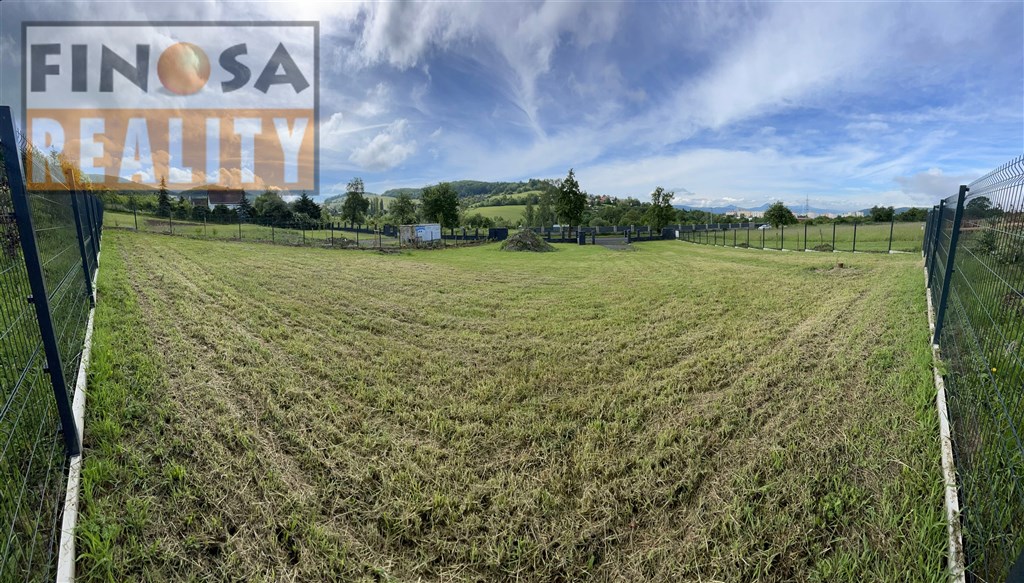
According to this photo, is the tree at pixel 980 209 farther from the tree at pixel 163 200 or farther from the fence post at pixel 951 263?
the tree at pixel 163 200

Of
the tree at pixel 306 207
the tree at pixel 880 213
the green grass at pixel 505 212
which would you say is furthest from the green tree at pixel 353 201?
the tree at pixel 880 213

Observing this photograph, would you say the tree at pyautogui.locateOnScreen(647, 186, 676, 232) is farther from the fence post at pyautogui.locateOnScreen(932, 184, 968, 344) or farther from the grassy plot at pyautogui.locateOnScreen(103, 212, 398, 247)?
the fence post at pyautogui.locateOnScreen(932, 184, 968, 344)

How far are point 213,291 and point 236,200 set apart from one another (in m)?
53.2

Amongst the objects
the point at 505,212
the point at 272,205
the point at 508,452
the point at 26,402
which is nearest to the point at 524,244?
the point at 508,452

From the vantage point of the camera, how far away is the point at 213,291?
7.26m

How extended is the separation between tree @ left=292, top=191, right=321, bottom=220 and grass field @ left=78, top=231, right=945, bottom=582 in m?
50.9

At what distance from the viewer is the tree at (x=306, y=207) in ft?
166

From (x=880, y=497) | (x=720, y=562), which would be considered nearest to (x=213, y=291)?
(x=720, y=562)

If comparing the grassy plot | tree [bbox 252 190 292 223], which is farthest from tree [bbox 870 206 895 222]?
tree [bbox 252 190 292 223]

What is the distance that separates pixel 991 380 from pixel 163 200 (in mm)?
48580

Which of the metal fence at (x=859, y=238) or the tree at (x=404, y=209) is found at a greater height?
the tree at (x=404, y=209)

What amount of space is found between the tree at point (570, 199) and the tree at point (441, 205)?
37.4ft

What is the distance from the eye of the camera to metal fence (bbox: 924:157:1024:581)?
1718 mm

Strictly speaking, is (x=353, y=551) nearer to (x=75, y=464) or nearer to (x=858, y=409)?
(x=75, y=464)
